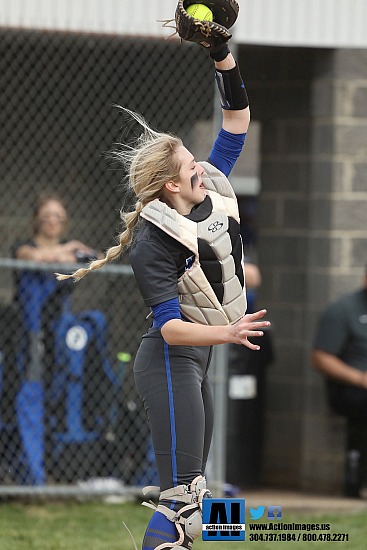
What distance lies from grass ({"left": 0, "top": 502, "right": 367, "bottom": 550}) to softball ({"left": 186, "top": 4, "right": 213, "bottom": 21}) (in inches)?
112

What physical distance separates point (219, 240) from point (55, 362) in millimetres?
3229

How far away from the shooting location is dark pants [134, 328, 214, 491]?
438 centimetres

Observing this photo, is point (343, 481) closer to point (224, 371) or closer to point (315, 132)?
point (224, 371)

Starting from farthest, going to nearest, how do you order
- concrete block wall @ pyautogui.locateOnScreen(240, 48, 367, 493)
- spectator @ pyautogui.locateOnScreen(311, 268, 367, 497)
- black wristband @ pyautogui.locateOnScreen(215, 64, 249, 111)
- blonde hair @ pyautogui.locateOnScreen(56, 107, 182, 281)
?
concrete block wall @ pyautogui.locateOnScreen(240, 48, 367, 493)
spectator @ pyautogui.locateOnScreen(311, 268, 367, 497)
black wristband @ pyautogui.locateOnScreen(215, 64, 249, 111)
blonde hair @ pyautogui.locateOnScreen(56, 107, 182, 281)

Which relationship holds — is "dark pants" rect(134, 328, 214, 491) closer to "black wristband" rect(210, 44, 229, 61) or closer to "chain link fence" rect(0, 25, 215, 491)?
"black wristband" rect(210, 44, 229, 61)

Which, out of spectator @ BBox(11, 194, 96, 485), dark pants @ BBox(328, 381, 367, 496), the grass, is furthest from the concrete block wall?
spectator @ BBox(11, 194, 96, 485)

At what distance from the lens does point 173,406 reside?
4379 mm

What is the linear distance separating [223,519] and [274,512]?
180 centimetres

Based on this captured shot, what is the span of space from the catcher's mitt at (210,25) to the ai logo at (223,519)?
5.97ft

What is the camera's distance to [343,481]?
8023 millimetres

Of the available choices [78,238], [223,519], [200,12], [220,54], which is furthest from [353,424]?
[200,12]

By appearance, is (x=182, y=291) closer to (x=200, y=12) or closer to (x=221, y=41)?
(x=221, y=41)

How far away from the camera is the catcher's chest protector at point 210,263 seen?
440 cm

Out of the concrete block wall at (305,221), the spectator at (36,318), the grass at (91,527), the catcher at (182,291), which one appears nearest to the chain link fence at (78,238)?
the spectator at (36,318)
